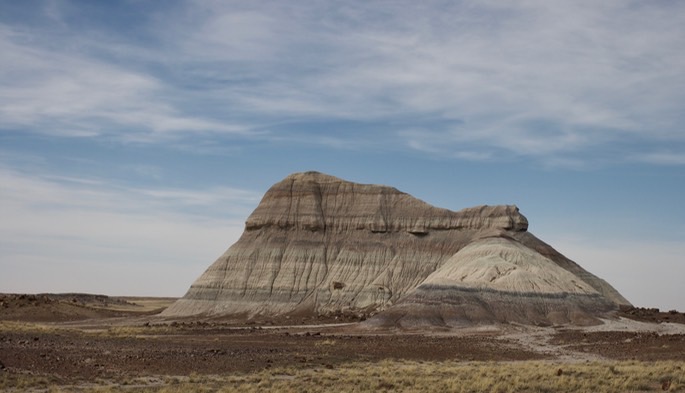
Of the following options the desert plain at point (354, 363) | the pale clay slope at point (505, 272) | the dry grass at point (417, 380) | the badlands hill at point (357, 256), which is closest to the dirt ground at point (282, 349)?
the desert plain at point (354, 363)

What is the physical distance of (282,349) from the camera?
47.7 m

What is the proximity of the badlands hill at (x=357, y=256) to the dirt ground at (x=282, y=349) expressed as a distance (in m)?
16.1

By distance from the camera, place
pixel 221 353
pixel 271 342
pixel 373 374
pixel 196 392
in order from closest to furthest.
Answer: pixel 196 392, pixel 373 374, pixel 221 353, pixel 271 342

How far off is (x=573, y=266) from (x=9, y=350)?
75974 mm

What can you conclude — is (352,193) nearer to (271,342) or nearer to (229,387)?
(271,342)

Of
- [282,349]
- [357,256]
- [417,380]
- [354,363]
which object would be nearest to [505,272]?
[357,256]

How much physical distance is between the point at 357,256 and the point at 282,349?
175ft

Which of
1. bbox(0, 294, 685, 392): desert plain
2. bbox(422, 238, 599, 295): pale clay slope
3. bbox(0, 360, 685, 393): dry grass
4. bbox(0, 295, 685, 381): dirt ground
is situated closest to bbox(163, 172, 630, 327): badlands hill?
bbox(422, 238, 599, 295): pale clay slope

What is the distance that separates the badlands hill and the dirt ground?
16.1 m

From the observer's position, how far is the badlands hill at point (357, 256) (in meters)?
86.6

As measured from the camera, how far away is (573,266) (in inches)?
3954

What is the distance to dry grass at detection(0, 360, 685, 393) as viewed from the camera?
2950cm

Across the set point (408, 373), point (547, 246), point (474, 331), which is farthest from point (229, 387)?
point (547, 246)

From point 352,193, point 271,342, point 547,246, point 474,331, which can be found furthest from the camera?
point 352,193
